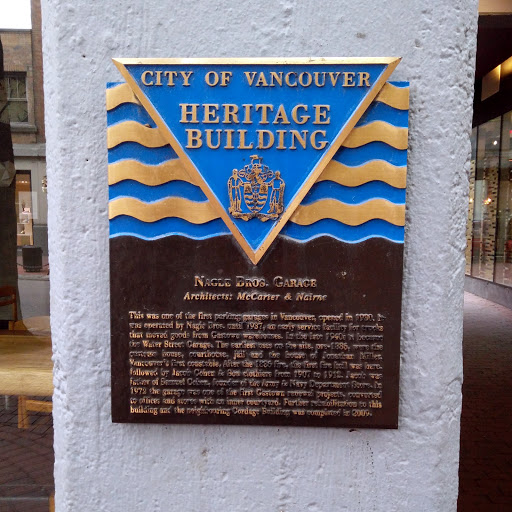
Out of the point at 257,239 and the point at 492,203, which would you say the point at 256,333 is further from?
the point at 492,203

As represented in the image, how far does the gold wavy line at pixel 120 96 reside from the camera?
1912 mm

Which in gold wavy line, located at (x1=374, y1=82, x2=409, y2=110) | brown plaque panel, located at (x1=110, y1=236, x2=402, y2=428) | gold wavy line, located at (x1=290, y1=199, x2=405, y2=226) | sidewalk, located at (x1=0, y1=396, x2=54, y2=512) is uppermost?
gold wavy line, located at (x1=374, y1=82, x2=409, y2=110)

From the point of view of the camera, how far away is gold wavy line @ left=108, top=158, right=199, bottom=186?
6.36 ft

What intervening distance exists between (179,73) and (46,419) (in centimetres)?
471

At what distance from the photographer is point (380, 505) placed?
2072mm

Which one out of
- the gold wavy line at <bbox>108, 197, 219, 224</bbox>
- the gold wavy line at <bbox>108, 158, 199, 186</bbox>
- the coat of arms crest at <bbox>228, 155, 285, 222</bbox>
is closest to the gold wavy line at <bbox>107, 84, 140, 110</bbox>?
the gold wavy line at <bbox>108, 158, 199, 186</bbox>

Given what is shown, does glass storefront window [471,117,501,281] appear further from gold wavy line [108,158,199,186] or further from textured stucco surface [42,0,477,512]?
gold wavy line [108,158,199,186]

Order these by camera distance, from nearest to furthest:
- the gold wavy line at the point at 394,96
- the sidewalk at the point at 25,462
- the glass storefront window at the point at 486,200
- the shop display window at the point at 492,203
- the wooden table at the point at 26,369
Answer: the gold wavy line at the point at 394,96 → the wooden table at the point at 26,369 → the sidewalk at the point at 25,462 → the shop display window at the point at 492,203 → the glass storefront window at the point at 486,200

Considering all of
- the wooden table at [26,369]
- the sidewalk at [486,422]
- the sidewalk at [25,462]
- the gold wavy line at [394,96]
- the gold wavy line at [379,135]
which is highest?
the gold wavy line at [394,96]

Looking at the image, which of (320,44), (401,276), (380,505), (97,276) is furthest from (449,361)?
(97,276)

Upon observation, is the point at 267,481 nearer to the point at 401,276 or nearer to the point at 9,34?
the point at 401,276

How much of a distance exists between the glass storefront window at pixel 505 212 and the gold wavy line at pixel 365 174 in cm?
1079

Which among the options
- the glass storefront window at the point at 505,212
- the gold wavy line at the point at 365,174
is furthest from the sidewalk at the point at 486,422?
the glass storefront window at the point at 505,212

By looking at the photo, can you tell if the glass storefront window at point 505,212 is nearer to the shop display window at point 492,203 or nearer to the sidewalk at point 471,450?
the shop display window at point 492,203
